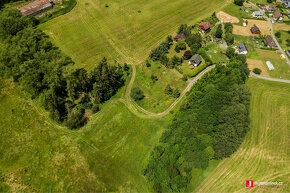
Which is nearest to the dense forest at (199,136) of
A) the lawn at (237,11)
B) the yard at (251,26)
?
the yard at (251,26)

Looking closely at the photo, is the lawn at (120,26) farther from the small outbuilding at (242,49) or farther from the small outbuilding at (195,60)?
the small outbuilding at (242,49)

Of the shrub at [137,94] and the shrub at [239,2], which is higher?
the shrub at [239,2]

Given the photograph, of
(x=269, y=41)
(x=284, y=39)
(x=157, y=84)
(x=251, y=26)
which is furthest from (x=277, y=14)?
(x=157, y=84)

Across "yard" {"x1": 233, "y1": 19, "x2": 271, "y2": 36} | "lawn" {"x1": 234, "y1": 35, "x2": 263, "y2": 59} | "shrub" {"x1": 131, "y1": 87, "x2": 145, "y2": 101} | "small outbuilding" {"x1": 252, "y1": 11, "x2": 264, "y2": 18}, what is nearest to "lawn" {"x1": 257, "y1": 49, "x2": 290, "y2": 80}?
"lawn" {"x1": 234, "y1": 35, "x2": 263, "y2": 59}

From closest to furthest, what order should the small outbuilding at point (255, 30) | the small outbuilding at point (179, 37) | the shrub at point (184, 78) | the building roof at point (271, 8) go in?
the shrub at point (184, 78) < the small outbuilding at point (179, 37) < the small outbuilding at point (255, 30) < the building roof at point (271, 8)

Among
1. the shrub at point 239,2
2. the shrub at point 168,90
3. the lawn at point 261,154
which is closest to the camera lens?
the lawn at point 261,154

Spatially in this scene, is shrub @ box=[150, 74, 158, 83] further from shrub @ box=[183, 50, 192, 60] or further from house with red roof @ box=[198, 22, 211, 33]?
house with red roof @ box=[198, 22, 211, 33]
